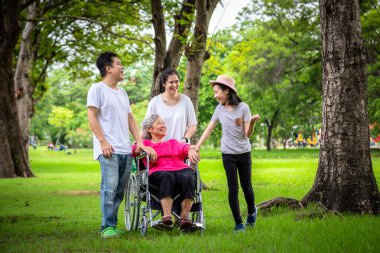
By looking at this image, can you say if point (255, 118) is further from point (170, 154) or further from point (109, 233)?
point (109, 233)

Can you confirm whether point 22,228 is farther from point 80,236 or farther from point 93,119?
point 93,119

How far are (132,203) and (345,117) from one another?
2886mm

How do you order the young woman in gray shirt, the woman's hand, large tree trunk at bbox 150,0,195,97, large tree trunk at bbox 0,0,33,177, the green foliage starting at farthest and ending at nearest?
the green foliage
large tree trunk at bbox 0,0,33,177
large tree trunk at bbox 150,0,195,97
the young woman in gray shirt
the woman's hand

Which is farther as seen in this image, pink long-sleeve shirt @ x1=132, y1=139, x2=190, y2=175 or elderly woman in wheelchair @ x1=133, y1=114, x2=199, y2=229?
pink long-sleeve shirt @ x1=132, y1=139, x2=190, y2=175

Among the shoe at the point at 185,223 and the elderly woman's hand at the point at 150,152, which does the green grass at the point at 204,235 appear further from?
the elderly woman's hand at the point at 150,152

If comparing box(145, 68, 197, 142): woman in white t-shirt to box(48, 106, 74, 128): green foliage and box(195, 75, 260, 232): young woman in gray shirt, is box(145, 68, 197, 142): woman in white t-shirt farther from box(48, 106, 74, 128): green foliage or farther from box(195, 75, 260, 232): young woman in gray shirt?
box(48, 106, 74, 128): green foliage

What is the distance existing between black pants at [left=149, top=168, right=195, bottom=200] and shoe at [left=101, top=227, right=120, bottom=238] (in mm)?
609

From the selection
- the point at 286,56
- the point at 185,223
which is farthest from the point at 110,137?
the point at 286,56

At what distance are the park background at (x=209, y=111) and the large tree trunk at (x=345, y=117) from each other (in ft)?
1.47

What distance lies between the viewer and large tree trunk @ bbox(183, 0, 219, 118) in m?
13.1

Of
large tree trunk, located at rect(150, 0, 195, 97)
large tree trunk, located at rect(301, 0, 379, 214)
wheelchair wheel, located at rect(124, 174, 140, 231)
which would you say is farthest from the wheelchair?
large tree trunk, located at rect(150, 0, 195, 97)

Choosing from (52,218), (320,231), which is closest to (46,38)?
(52,218)

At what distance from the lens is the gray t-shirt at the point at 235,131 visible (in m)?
6.96

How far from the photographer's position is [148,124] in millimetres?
7273
